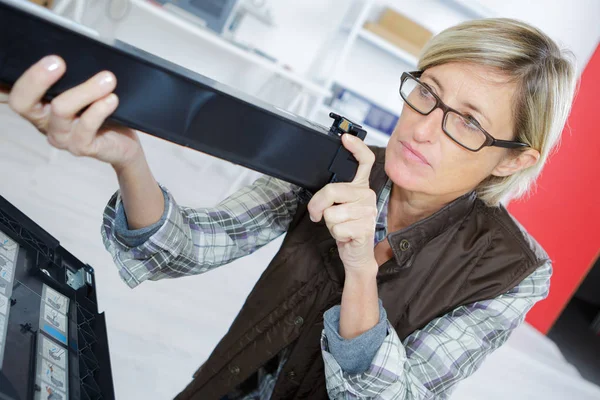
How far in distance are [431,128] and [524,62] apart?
0.20 metres

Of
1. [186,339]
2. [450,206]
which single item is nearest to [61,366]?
[450,206]

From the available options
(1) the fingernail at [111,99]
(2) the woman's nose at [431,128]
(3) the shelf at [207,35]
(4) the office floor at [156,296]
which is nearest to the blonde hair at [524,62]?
(2) the woman's nose at [431,128]

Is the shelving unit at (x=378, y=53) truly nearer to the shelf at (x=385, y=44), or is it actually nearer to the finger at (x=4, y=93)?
the shelf at (x=385, y=44)

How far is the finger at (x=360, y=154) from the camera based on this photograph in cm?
65

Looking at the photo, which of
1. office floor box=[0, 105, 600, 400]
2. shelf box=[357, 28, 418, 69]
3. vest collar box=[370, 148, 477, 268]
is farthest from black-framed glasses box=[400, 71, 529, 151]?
shelf box=[357, 28, 418, 69]

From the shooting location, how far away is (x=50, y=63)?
43 cm

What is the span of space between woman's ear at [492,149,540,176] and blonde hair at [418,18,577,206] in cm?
2

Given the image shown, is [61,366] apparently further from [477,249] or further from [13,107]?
[477,249]

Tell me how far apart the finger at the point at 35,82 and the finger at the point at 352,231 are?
38 centimetres

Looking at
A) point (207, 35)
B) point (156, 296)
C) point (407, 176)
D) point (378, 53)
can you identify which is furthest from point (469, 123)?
point (378, 53)

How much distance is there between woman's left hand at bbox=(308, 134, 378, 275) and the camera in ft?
2.14

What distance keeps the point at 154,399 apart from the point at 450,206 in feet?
3.24

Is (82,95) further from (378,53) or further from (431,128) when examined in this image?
(378,53)

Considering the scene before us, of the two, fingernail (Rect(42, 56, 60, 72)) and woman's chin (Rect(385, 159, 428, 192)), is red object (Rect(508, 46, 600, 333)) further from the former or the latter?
fingernail (Rect(42, 56, 60, 72))
